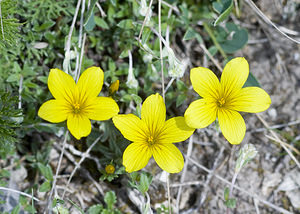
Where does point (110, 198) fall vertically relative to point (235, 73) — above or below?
below

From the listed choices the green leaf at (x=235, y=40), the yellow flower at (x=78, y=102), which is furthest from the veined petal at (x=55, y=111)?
the green leaf at (x=235, y=40)

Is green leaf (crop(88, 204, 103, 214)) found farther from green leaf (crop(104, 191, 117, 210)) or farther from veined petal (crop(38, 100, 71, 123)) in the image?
veined petal (crop(38, 100, 71, 123))

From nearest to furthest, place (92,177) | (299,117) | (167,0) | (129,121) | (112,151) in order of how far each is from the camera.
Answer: (129,121), (112,151), (92,177), (167,0), (299,117)

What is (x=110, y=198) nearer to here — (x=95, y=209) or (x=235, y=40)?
(x=95, y=209)

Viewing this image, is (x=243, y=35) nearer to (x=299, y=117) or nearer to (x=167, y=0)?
(x=167, y=0)

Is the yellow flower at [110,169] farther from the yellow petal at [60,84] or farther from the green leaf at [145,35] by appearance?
the green leaf at [145,35]

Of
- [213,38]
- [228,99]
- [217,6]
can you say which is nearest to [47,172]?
[228,99]

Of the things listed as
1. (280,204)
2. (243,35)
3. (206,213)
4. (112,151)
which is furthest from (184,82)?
(280,204)
